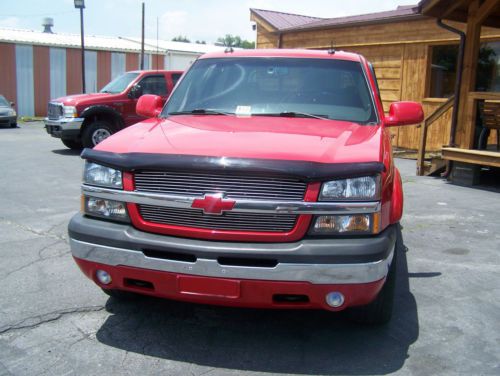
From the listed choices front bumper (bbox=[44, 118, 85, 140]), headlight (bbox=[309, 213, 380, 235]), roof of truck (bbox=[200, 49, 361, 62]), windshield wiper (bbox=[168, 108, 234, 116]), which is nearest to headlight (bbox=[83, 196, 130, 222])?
headlight (bbox=[309, 213, 380, 235])

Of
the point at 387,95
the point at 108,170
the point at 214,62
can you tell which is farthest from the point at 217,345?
the point at 387,95

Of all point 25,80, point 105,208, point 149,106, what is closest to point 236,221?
point 105,208

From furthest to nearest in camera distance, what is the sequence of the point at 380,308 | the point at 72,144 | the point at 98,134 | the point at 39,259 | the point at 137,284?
the point at 72,144 → the point at 98,134 → the point at 39,259 → the point at 380,308 → the point at 137,284

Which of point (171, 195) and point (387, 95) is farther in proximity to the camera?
point (387, 95)

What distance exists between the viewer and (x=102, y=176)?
3.16 metres

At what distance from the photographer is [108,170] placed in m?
3.14

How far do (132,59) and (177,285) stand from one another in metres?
30.1

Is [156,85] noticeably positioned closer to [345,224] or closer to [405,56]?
[405,56]

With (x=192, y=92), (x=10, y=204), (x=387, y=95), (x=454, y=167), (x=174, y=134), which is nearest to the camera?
(x=174, y=134)

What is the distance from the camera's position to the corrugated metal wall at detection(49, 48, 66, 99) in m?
28.3

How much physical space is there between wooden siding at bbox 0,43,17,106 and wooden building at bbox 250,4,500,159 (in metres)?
17.9

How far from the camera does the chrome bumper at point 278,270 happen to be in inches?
110

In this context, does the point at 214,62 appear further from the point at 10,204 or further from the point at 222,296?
the point at 10,204

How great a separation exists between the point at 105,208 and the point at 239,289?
94cm
